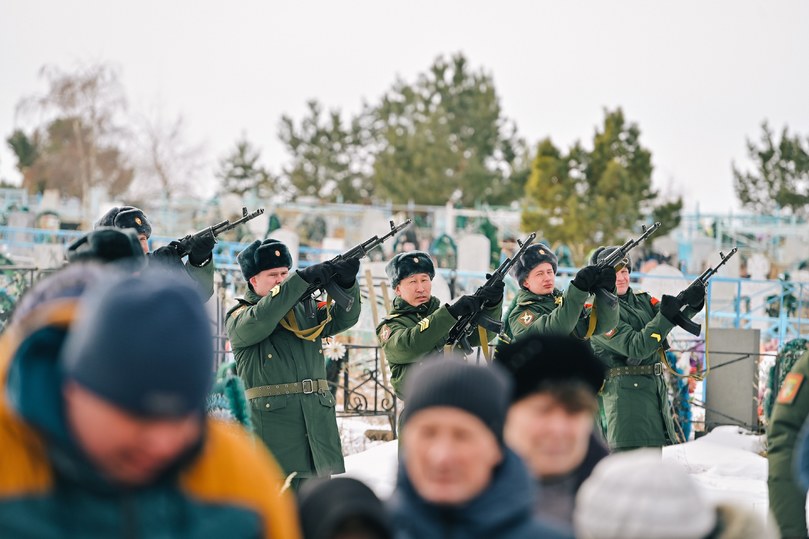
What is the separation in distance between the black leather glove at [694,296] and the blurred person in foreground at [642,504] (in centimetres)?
537

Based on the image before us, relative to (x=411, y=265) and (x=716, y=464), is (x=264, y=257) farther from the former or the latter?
(x=716, y=464)

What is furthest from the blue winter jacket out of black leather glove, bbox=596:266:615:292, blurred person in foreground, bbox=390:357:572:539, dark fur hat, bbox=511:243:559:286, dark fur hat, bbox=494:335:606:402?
dark fur hat, bbox=511:243:559:286

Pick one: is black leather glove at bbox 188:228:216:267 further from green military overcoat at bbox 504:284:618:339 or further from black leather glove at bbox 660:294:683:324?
black leather glove at bbox 660:294:683:324

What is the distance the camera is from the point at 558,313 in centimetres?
703

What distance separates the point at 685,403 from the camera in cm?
1136

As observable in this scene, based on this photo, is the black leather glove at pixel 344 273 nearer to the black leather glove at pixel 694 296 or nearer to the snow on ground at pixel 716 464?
the snow on ground at pixel 716 464

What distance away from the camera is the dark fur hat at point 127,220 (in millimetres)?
5930

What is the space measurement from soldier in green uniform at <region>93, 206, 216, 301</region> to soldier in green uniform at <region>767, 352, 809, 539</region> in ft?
9.14

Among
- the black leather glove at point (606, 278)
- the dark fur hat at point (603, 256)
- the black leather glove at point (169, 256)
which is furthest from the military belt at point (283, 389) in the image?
the dark fur hat at point (603, 256)

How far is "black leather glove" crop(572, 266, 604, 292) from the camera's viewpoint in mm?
7012

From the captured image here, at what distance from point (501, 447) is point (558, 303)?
199 inches

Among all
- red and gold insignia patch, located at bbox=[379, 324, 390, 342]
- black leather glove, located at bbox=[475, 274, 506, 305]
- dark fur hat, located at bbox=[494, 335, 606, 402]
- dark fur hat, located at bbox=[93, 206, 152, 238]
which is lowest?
red and gold insignia patch, located at bbox=[379, 324, 390, 342]

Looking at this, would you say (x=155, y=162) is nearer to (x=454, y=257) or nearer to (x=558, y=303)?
(x=454, y=257)

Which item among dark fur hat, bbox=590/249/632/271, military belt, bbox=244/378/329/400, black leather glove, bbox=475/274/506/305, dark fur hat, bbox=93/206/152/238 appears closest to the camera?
dark fur hat, bbox=93/206/152/238
